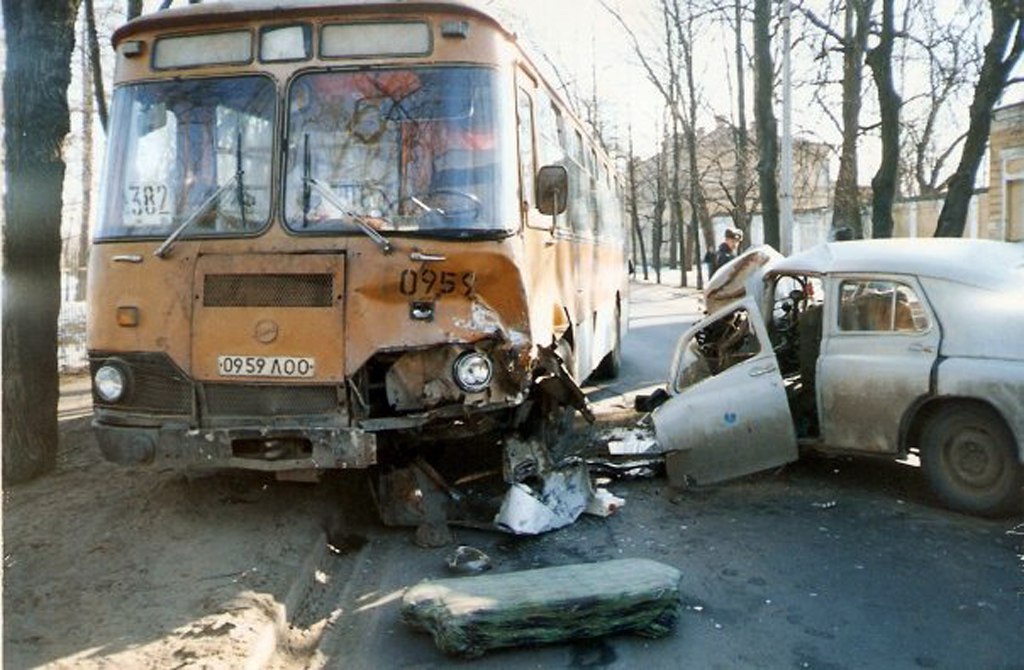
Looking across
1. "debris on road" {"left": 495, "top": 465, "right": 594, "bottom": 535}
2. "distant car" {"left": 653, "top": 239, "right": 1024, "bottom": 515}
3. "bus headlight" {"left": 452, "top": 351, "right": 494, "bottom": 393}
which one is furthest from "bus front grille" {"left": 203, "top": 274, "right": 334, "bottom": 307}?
"distant car" {"left": 653, "top": 239, "right": 1024, "bottom": 515}

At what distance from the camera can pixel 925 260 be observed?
21.8 feet

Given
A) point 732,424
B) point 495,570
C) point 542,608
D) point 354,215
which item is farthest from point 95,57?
point 542,608

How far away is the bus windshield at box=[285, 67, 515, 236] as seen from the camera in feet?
18.7

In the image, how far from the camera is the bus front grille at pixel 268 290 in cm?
562

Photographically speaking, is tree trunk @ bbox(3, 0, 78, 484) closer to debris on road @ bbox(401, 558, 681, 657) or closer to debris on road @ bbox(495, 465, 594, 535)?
debris on road @ bbox(495, 465, 594, 535)

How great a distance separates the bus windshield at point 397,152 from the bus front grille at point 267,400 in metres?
0.98

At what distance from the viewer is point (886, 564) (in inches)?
213

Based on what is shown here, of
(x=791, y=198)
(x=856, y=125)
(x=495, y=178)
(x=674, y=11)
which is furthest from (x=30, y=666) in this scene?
(x=674, y=11)

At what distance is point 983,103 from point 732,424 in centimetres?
1214

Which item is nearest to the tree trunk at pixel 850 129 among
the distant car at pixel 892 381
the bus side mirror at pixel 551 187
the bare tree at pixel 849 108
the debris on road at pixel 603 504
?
the bare tree at pixel 849 108

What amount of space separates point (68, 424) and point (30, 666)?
687 cm

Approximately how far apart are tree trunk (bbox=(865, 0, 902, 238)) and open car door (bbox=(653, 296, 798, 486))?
1135 centimetres

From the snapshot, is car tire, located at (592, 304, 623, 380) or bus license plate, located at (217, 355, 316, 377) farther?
car tire, located at (592, 304, 623, 380)

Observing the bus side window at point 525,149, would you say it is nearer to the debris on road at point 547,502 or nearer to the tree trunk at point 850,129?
the debris on road at point 547,502
